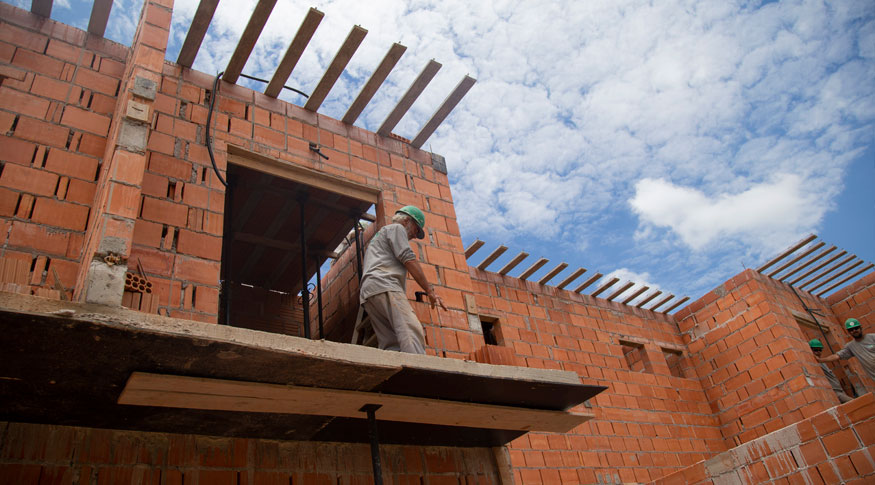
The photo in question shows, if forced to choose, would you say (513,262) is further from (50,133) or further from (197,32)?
(50,133)

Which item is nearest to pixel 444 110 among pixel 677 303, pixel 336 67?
A: pixel 336 67

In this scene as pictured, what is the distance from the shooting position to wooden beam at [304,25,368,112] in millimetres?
5164

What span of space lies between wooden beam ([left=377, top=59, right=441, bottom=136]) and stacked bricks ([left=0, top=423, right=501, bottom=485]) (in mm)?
3195

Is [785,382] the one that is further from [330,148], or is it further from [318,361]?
[318,361]

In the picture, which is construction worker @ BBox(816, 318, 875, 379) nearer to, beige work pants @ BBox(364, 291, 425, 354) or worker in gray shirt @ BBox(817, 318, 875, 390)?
worker in gray shirt @ BBox(817, 318, 875, 390)

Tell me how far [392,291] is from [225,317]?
5.37 feet

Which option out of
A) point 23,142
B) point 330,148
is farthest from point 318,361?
point 330,148

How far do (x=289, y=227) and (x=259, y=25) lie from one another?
227 cm

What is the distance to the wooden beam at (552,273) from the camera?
8.84 meters

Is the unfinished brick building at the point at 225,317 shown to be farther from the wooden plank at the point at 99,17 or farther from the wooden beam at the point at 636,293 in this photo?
the wooden beam at the point at 636,293

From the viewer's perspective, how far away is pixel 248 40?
196 inches

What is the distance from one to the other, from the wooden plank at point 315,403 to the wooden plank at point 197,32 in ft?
10.3

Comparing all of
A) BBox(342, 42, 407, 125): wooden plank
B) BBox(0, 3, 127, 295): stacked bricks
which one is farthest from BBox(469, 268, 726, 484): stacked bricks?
BBox(0, 3, 127, 295): stacked bricks

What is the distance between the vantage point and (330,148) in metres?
5.41
